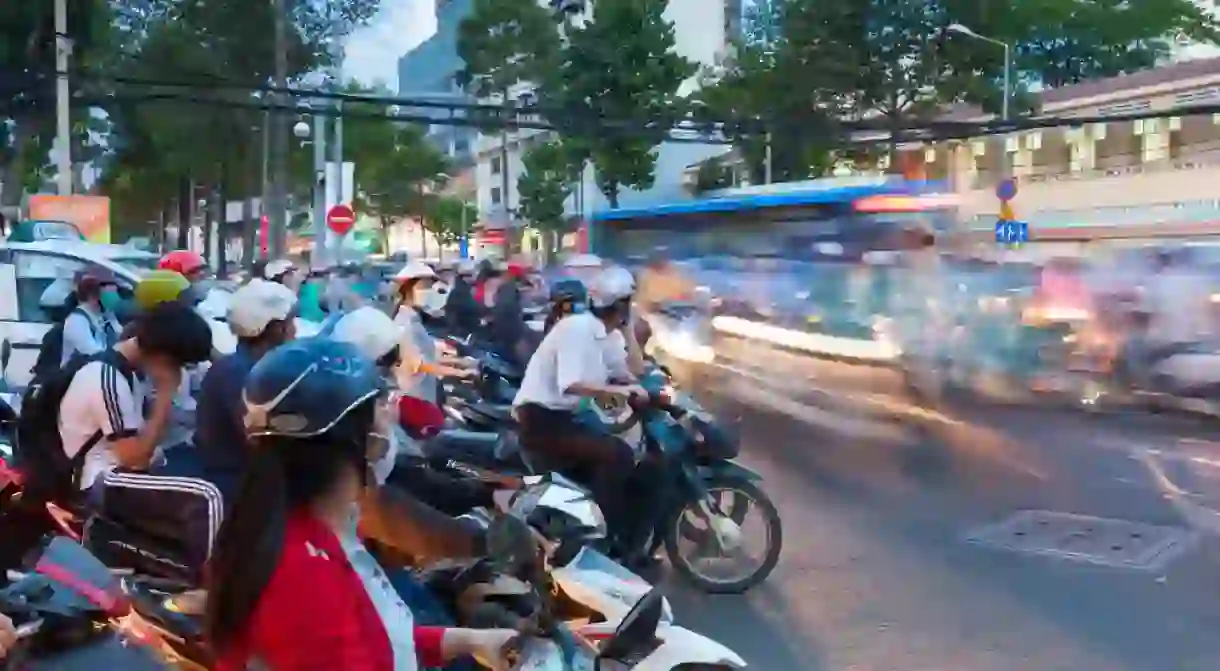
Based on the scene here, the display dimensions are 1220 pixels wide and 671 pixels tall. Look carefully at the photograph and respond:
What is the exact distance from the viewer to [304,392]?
217 cm

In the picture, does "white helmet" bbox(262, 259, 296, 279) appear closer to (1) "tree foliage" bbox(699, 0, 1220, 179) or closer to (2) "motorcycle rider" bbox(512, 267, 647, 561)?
(2) "motorcycle rider" bbox(512, 267, 647, 561)

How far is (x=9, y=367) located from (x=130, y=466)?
8216mm

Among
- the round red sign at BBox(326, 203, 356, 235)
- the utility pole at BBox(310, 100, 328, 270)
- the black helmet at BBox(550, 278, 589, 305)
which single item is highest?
the utility pole at BBox(310, 100, 328, 270)

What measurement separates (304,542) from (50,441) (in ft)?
10.8

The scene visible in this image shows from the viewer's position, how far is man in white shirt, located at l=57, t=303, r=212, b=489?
4637 mm

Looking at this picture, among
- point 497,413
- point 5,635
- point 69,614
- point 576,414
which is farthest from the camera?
point 497,413

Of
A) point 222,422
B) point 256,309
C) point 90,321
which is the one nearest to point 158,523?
point 222,422

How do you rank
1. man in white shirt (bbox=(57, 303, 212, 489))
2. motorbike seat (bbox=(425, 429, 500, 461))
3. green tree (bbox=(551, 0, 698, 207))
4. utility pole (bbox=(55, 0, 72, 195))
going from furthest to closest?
green tree (bbox=(551, 0, 698, 207)) < utility pole (bbox=(55, 0, 72, 195)) < motorbike seat (bbox=(425, 429, 500, 461)) < man in white shirt (bbox=(57, 303, 212, 489))

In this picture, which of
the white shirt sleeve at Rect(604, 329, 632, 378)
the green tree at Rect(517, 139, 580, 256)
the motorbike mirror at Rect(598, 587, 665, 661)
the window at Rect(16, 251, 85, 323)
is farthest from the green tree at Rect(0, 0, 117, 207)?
the green tree at Rect(517, 139, 580, 256)

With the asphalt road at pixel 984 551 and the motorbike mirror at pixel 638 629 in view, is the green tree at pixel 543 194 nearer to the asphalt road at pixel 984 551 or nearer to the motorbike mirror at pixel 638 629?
the asphalt road at pixel 984 551

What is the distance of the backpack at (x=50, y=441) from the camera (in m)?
4.92

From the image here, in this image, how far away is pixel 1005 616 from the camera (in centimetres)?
631

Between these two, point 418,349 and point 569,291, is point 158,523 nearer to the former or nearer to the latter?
point 418,349

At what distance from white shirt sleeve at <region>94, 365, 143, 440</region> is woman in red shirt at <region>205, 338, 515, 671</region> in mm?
2734
